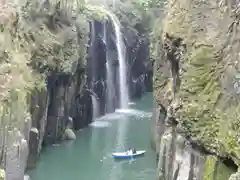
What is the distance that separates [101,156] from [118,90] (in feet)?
48.2

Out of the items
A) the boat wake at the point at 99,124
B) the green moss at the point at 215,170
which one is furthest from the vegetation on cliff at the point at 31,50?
the green moss at the point at 215,170

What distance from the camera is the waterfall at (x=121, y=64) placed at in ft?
127

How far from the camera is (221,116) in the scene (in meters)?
10.3

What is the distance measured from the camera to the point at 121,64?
1555 inches

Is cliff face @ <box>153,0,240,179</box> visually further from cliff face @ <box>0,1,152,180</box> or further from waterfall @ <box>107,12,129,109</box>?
waterfall @ <box>107,12,129,109</box>

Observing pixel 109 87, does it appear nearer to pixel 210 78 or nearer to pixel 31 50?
pixel 31 50

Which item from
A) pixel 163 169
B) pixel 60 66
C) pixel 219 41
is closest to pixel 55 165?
pixel 60 66

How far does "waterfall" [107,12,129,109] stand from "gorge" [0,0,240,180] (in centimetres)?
13

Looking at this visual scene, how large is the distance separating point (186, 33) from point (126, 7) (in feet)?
101

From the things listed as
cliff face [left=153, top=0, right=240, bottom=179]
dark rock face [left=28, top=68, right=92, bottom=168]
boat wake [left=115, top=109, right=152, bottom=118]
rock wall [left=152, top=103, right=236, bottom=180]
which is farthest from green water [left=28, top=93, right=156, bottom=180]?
cliff face [left=153, top=0, right=240, bottom=179]

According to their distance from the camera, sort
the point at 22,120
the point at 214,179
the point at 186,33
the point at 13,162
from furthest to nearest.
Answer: the point at 22,120
the point at 13,162
the point at 186,33
the point at 214,179

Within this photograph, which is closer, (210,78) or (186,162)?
(210,78)

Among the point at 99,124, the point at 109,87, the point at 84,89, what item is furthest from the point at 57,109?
the point at 109,87

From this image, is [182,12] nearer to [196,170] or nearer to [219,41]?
[219,41]
